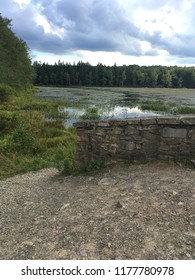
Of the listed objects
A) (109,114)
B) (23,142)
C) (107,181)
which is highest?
(107,181)

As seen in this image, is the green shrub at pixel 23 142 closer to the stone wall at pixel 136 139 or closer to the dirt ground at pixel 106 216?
the dirt ground at pixel 106 216

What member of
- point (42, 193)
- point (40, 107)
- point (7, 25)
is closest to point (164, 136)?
point (42, 193)

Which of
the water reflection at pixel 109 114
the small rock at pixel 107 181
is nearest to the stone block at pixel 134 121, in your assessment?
the small rock at pixel 107 181

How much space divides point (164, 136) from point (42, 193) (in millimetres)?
3571

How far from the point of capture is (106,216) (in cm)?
581

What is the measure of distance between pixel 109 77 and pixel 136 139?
113 m

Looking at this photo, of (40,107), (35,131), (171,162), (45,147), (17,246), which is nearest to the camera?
(17,246)

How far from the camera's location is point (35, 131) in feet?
61.7

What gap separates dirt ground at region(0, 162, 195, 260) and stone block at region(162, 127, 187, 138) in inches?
31.7

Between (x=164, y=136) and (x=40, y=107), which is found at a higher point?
(x=164, y=136)

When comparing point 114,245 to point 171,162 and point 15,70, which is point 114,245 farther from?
point 15,70

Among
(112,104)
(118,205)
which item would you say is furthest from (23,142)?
(112,104)

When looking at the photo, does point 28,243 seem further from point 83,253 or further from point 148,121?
point 148,121

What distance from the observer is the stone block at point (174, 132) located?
8127 mm
